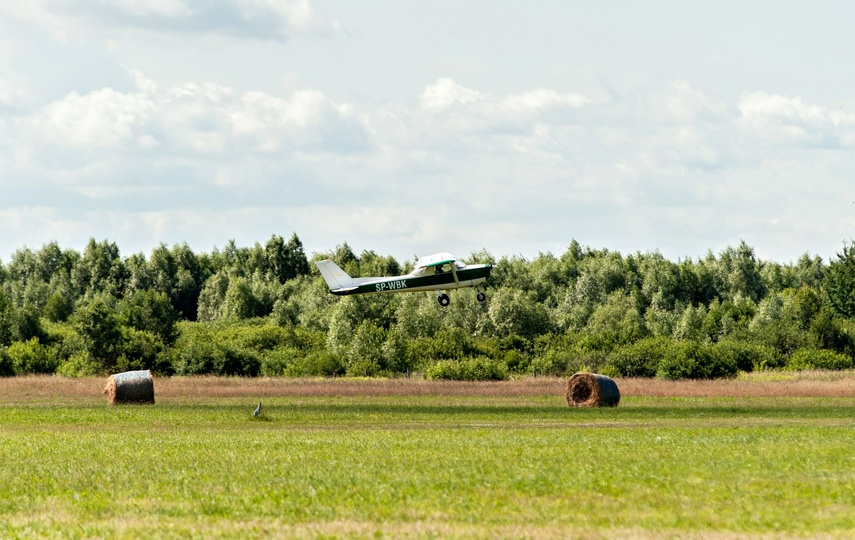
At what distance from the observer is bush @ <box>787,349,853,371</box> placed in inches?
3342

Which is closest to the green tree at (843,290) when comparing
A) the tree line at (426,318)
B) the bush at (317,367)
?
the tree line at (426,318)

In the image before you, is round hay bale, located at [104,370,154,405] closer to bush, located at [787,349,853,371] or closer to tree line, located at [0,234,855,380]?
tree line, located at [0,234,855,380]

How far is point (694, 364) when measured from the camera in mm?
77438

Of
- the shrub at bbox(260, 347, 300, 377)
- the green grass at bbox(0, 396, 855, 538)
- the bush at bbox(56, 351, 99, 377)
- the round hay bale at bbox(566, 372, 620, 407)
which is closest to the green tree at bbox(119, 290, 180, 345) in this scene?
the bush at bbox(56, 351, 99, 377)

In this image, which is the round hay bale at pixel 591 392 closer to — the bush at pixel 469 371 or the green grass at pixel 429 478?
the green grass at pixel 429 478

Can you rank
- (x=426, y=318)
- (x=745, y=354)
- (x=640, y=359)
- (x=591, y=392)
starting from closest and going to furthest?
(x=591, y=392) < (x=640, y=359) < (x=745, y=354) < (x=426, y=318)

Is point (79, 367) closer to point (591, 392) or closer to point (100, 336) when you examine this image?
point (100, 336)

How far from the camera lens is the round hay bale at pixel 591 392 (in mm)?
50594

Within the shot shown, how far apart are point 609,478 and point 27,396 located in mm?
44148

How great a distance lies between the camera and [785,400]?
2233 inches

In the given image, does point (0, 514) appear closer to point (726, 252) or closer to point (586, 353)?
point (586, 353)

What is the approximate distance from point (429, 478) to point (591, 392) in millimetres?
27990

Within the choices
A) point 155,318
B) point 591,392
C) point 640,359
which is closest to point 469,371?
point 640,359

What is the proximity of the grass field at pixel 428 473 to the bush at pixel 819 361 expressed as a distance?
38.6m
